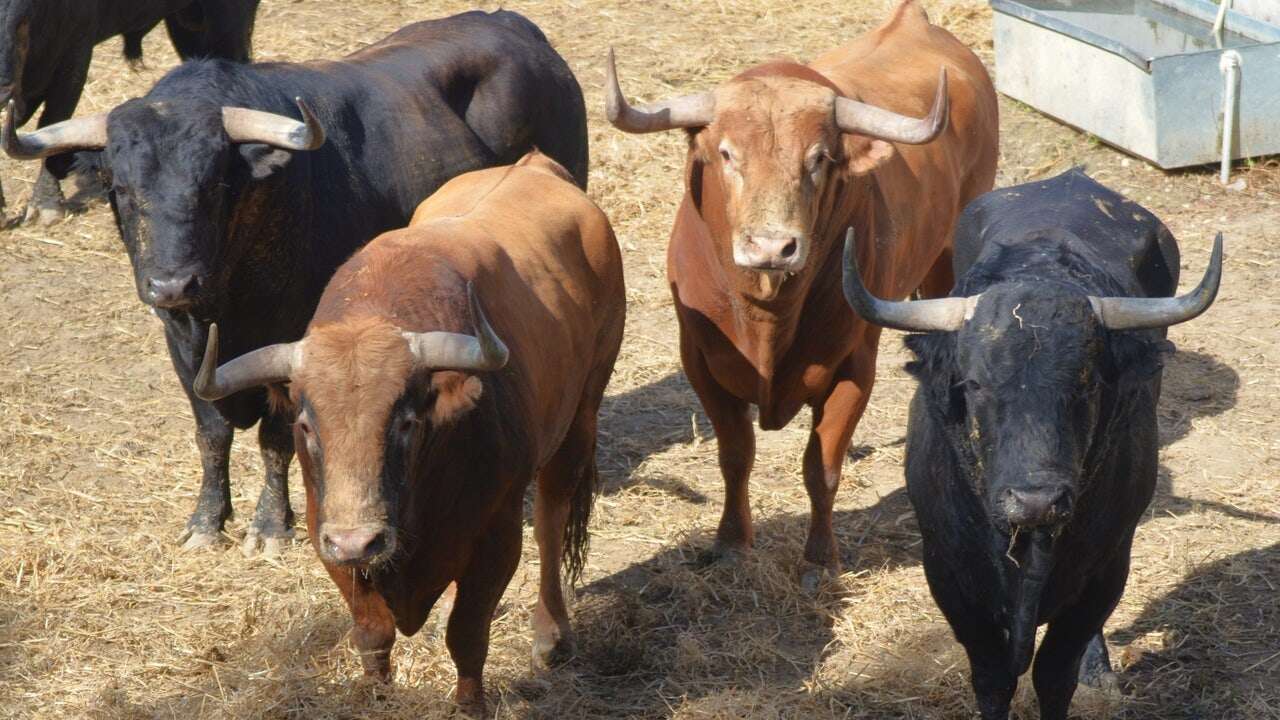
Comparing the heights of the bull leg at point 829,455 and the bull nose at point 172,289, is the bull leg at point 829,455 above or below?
below

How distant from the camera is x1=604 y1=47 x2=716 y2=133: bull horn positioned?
18.9ft

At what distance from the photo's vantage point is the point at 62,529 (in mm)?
6406

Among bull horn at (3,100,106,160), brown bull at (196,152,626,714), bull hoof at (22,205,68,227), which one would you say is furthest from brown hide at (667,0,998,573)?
bull hoof at (22,205,68,227)

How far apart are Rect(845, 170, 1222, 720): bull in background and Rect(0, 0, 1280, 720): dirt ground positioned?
0.69 meters

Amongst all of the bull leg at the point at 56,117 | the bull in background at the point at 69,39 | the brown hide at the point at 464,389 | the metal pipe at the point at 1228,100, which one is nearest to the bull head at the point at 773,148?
the brown hide at the point at 464,389

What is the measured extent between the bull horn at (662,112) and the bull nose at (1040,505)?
242 centimetres

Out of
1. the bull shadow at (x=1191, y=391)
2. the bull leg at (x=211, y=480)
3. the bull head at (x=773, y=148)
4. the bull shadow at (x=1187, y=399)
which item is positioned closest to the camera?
the bull head at (x=773, y=148)

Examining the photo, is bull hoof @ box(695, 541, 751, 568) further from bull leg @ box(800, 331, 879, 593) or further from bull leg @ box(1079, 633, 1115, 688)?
bull leg @ box(1079, 633, 1115, 688)

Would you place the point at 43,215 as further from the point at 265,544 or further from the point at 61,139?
the point at 265,544

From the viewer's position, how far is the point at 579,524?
18.8ft

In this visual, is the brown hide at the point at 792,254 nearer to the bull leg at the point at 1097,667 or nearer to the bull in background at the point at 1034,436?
the bull in background at the point at 1034,436

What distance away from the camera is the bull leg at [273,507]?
627 cm

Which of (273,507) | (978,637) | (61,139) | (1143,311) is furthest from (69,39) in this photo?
(1143,311)

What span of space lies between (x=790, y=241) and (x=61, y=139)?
9.53ft
